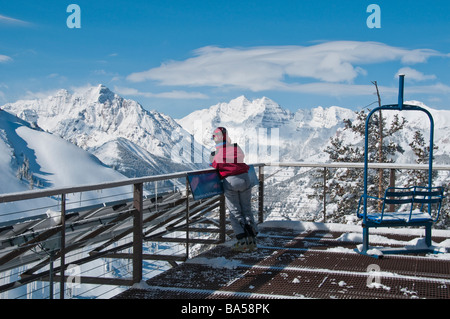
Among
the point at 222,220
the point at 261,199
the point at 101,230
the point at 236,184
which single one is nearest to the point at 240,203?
the point at 236,184

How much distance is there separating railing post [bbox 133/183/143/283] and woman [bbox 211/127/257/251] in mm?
1375

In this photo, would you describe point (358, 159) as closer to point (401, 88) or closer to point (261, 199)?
point (261, 199)

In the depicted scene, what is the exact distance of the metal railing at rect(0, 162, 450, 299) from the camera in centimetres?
372

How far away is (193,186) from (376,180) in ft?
53.3

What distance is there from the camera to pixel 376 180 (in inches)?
799

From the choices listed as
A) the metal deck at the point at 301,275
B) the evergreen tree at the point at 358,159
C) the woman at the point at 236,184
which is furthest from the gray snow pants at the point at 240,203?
the evergreen tree at the point at 358,159

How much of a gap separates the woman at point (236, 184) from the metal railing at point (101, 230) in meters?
0.47

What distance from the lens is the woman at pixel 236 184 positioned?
18.5 ft

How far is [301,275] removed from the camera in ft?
15.4

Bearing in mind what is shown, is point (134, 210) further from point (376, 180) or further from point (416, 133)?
point (416, 133)

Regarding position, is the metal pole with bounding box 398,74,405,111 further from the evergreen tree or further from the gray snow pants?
the evergreen tree

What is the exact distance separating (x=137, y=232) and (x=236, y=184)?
149 cm

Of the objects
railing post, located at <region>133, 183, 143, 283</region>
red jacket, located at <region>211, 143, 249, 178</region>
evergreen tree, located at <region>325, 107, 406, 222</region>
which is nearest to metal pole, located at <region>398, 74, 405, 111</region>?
red jacket, located at <region>211, 143, 249, 178</region>
